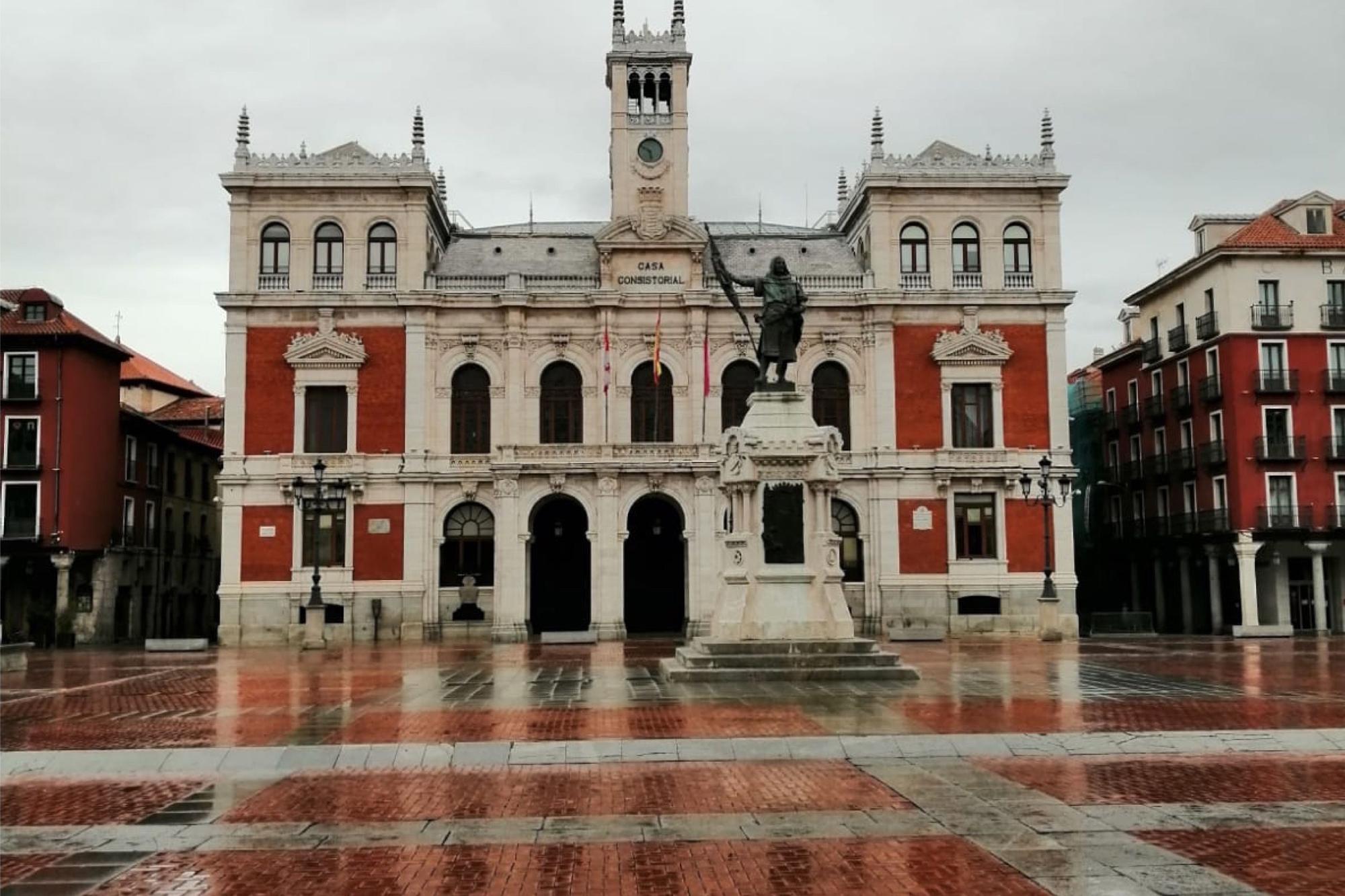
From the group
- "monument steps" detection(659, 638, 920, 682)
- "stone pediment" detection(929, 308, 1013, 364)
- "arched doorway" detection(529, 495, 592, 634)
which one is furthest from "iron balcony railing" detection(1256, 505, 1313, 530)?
"monument steps" detection(659, 638, 920, 682)

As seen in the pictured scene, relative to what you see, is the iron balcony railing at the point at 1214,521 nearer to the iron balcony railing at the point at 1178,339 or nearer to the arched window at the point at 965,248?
the iron balcony railing at the point at 1178,339

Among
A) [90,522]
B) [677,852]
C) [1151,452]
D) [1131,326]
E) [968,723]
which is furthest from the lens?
[1131,326]

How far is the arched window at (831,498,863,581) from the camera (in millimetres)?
49344

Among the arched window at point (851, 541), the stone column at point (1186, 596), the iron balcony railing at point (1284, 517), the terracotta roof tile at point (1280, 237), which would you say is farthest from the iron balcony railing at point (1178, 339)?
the arched window at point (851, 541)

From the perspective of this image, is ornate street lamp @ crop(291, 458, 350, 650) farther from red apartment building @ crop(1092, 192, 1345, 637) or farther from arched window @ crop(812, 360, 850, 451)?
red apartment building @ crop(1092, 192, 1345, 637)

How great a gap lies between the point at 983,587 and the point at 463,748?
1434 inches

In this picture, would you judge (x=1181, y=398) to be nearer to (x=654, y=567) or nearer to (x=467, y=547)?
(x=654, y=567)

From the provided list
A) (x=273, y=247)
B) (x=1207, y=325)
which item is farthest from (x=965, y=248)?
(x=273, y=247)

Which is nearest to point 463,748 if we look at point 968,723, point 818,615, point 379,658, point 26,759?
point 26,759

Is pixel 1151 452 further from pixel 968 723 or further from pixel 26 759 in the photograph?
pixel 26 759

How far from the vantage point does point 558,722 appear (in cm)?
1795

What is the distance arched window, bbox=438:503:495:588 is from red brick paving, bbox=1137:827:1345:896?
39784 millimetres

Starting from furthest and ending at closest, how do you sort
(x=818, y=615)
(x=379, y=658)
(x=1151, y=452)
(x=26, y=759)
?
(x=1151, y=452), (x=379, y=658), (x=818, y=615), (x=26, y=759)

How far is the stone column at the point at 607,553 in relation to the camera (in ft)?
156
